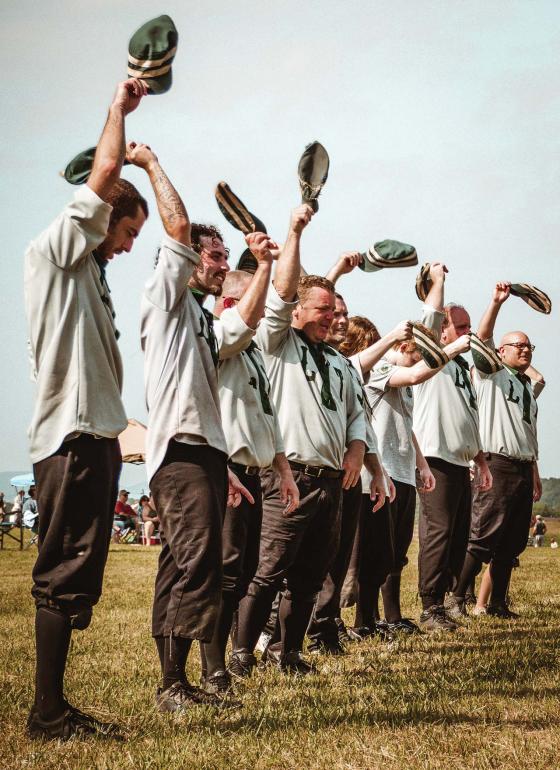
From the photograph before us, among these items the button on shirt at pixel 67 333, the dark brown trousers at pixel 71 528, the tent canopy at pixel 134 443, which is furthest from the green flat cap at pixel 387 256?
the tent canopy at pixel 134 443

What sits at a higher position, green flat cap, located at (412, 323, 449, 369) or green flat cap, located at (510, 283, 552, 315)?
green flat cap, located at (510, 283, 552, 315)

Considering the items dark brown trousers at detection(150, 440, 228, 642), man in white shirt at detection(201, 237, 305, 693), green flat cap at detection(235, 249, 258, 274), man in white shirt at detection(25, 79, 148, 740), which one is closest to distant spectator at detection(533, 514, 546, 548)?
green flat cap at detection(235, 249, 258, 274)

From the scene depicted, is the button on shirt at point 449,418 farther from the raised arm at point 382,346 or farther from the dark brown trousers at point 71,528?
the dark brown trousers at point 71,528

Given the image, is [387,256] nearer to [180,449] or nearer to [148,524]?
[180,449]

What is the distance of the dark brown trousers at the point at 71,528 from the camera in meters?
3.76

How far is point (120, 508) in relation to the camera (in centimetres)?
3228

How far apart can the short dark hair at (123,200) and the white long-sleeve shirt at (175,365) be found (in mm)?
263

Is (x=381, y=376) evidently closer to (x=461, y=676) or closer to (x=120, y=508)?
(x=461, y=676)

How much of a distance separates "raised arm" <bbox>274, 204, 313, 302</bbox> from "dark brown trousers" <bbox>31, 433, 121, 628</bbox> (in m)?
2.06

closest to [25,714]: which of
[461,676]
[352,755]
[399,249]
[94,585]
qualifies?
[94,585]

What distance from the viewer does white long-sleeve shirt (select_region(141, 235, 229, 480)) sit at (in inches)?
173

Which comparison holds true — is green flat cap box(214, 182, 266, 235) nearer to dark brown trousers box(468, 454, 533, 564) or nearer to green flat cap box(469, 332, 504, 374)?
green flat cap box(469, 332, 504, 374)

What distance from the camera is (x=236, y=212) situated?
5.36m

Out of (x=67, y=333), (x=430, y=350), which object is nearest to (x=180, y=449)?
(x=67, y=333)
